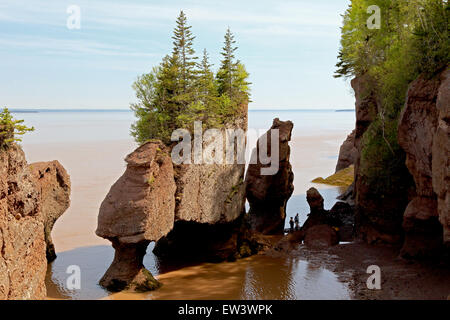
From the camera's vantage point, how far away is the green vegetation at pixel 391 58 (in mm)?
23453

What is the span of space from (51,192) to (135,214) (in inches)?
370

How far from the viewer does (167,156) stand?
26.0 meters

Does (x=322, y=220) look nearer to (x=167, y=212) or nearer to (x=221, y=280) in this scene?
(x=221, y=280)

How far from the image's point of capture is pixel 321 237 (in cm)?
3475

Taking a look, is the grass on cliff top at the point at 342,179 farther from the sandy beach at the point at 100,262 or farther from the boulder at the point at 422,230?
the boulder at the point at 422,230

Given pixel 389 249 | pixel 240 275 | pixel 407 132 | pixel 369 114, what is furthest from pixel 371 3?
pixel 240 275

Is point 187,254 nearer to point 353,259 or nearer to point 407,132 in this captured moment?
point 353,259

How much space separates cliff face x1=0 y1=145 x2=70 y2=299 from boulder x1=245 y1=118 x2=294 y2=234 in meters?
25.1

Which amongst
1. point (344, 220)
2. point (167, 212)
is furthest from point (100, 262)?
point (344, 220)

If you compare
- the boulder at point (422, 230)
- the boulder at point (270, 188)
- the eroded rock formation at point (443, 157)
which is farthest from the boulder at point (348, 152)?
the eroded rock formation at point (443, 157)

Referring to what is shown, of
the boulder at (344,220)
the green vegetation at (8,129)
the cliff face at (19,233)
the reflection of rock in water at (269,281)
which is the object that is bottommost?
the reflection of rock in water at (269,281)

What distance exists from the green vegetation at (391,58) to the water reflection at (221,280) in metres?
8.59

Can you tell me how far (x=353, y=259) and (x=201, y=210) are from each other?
10.9 meters

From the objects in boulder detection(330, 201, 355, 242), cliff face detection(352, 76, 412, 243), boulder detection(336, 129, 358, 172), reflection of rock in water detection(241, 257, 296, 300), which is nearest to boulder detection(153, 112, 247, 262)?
reflection of rock in water detection(241, 257, 296, 300)
